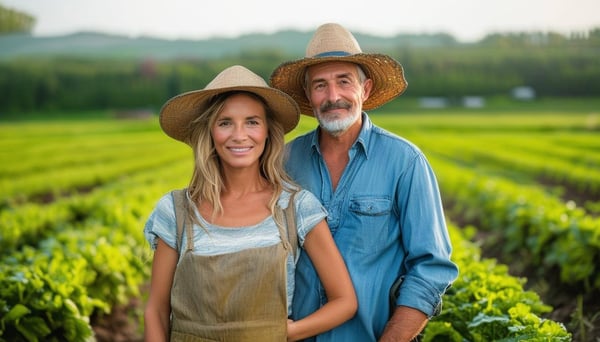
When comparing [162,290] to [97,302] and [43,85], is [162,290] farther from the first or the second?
[43,85]

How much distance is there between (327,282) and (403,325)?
462 mm

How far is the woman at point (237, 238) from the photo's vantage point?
3.01 m

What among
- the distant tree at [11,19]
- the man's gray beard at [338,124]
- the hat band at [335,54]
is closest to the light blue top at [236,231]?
the man's gray beard at [338,124]

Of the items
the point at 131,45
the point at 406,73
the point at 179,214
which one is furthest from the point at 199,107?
the point at 131,45

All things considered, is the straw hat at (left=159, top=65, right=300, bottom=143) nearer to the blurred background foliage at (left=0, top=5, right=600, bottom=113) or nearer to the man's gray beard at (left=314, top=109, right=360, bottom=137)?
the man's gray beard at (left=314, top=109, right=360, bottom=137)

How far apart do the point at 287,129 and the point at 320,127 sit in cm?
20

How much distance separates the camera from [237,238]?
311 centimetres

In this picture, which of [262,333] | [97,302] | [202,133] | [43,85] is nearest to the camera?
[262,333]

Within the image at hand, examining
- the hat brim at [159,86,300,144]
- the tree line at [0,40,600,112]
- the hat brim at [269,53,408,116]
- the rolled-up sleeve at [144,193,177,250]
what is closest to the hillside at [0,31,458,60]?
the tree line at [0,40,600,112]

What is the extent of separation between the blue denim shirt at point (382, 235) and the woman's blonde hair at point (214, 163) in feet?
0.92

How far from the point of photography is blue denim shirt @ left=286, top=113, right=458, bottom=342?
329cm

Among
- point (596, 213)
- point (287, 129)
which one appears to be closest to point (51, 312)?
point (287, 129)

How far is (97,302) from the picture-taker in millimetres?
5324

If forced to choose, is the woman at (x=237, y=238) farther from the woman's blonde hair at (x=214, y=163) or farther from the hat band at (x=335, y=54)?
the hat band at (x=335, y=54)
